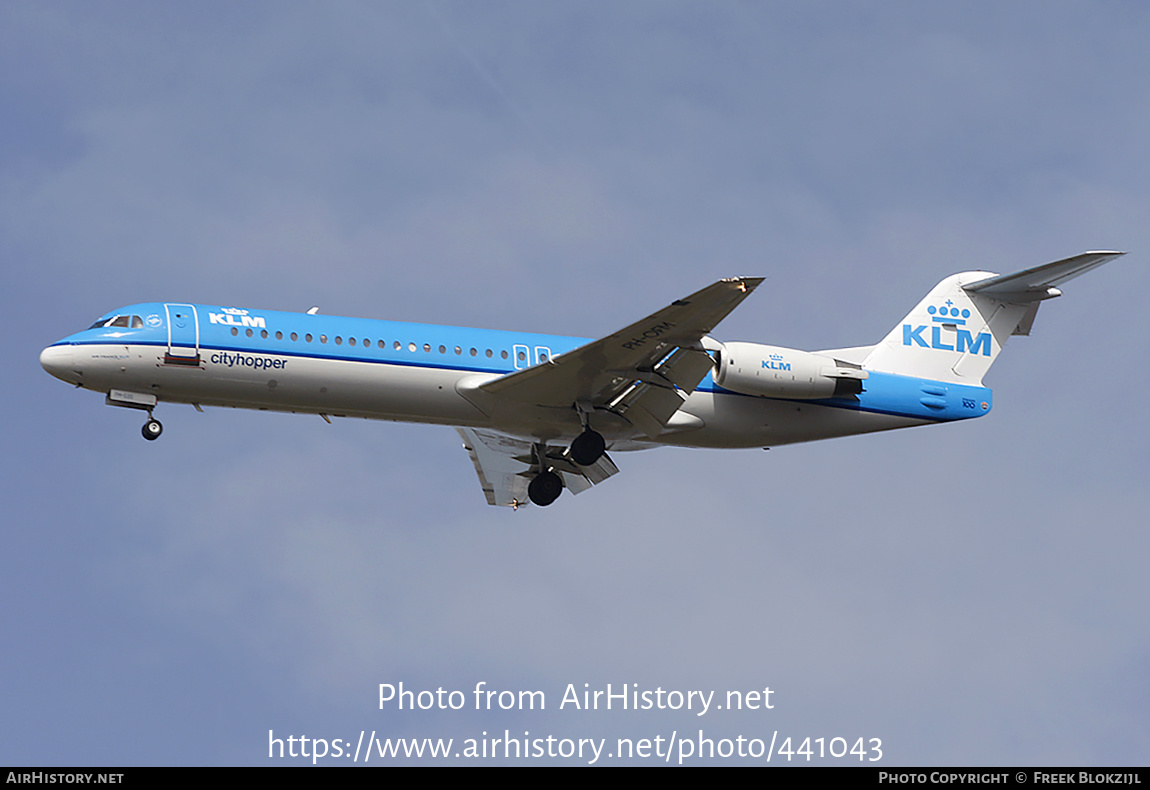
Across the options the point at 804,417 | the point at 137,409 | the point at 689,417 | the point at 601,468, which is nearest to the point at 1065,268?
the point at 804,417

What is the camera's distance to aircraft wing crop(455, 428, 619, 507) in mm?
27172

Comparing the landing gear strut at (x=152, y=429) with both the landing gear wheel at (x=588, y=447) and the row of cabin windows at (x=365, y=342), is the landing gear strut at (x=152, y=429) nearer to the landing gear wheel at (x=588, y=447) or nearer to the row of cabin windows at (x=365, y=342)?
the row of cabin windows at (x=365, y=342)

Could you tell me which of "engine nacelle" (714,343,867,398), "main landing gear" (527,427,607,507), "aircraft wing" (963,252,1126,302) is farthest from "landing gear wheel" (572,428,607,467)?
"aircraft wing" (963,252,1126,302)

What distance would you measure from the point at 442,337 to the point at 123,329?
534 centimetres

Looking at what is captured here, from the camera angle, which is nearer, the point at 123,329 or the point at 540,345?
the point at 123,329

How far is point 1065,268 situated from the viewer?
27.0 metres

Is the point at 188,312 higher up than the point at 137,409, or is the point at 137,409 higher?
the point at 188,312

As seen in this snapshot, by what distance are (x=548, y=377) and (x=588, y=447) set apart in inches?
70.2

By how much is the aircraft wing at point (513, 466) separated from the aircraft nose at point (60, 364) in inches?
296

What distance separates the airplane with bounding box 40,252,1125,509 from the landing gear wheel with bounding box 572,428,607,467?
28 millimetres

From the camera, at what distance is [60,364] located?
22.9 metres

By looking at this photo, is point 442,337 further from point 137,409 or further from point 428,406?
point 137,409

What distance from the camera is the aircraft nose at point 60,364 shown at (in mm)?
22906

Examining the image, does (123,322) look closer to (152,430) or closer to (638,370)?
(152,430)
